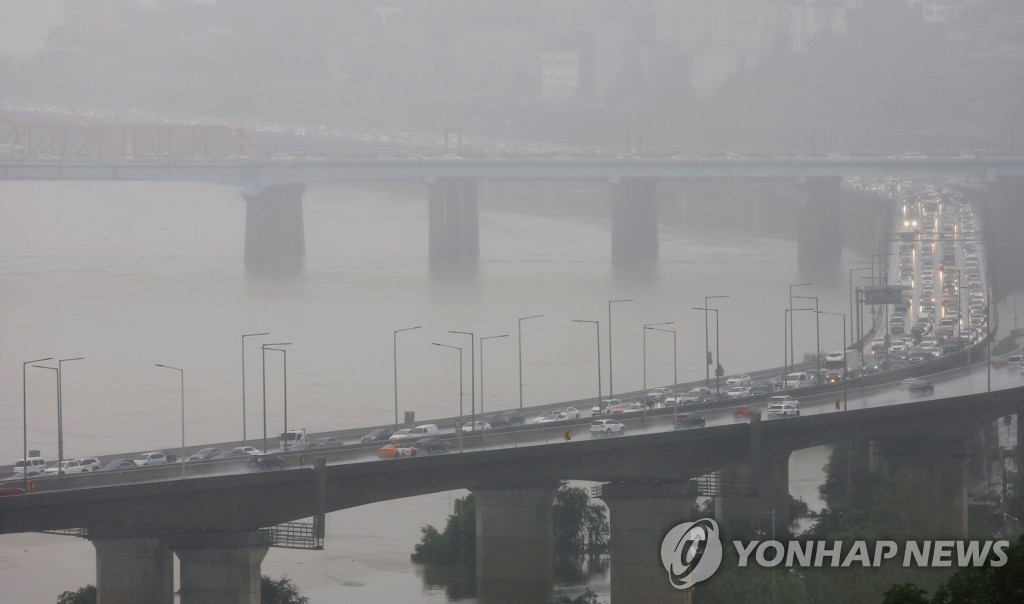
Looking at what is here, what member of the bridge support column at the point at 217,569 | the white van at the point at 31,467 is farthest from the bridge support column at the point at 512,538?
the white van at the point at 31,467

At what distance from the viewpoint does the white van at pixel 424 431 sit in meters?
16.3

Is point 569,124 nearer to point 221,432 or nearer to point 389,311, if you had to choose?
point 389,311

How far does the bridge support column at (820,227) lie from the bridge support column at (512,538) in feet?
86.1

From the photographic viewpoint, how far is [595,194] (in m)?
55.2

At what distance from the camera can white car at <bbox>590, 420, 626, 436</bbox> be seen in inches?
614

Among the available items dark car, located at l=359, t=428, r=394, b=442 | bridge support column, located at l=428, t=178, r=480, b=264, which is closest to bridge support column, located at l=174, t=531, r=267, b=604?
dark car, located at l=359, t=428, r=394, b=442

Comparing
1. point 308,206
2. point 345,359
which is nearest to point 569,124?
point 308,206

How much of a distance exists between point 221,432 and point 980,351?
8.98 meters

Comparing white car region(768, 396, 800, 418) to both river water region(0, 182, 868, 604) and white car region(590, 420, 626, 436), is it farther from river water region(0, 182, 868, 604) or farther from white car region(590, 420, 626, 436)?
white car region(590, 420, 626, 436)

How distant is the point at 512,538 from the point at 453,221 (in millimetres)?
29276

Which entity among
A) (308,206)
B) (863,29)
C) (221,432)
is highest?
(863,29)

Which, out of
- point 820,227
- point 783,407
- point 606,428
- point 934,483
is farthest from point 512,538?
point 820,227

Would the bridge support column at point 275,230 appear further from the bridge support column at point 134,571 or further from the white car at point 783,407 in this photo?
the bridge support column at point 134,571

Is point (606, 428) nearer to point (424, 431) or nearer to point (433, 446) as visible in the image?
point (433, 446)
